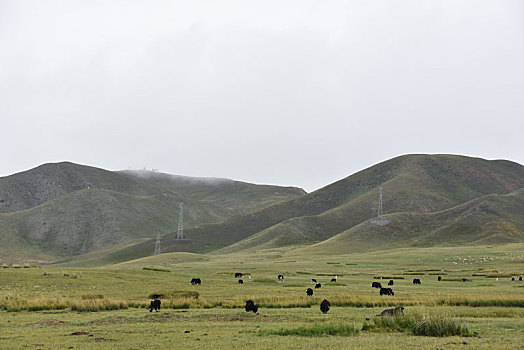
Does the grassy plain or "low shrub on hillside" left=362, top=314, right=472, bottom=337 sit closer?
the grassy plain

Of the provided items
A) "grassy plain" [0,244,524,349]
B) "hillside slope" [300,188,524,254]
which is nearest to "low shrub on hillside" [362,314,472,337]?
"grassy plain" [0,244,524,349]

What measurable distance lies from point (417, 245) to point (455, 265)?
79.7 meters

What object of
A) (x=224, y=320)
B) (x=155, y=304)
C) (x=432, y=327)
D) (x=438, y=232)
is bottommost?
(x=224, y=320)

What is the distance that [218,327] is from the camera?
76.8ft

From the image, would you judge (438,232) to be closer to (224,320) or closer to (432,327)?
(224,320)

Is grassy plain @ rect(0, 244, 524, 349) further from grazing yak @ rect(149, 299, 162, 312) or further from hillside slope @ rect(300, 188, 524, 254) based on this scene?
hillside slope @ rect(300, 188, 524, 254)

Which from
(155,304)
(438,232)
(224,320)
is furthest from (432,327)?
(438,232)

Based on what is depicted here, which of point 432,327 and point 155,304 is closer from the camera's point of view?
point 432,327

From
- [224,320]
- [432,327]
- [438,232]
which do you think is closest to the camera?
[432,327]

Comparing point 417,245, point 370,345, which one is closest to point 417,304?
point 370,345

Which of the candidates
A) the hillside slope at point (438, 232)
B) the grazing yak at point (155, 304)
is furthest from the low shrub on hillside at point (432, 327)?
the hillside slope at point (438, 232)

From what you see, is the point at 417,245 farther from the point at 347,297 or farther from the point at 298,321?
the point at 298,321

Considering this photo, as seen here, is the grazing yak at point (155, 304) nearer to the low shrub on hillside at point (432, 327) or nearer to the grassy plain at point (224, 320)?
the grassy plain at point (224, 320)

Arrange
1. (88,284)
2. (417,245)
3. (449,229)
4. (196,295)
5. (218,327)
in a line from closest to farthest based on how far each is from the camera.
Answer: (218,327) < (196,295) < (88,284) < (417,245) < (449,229)
